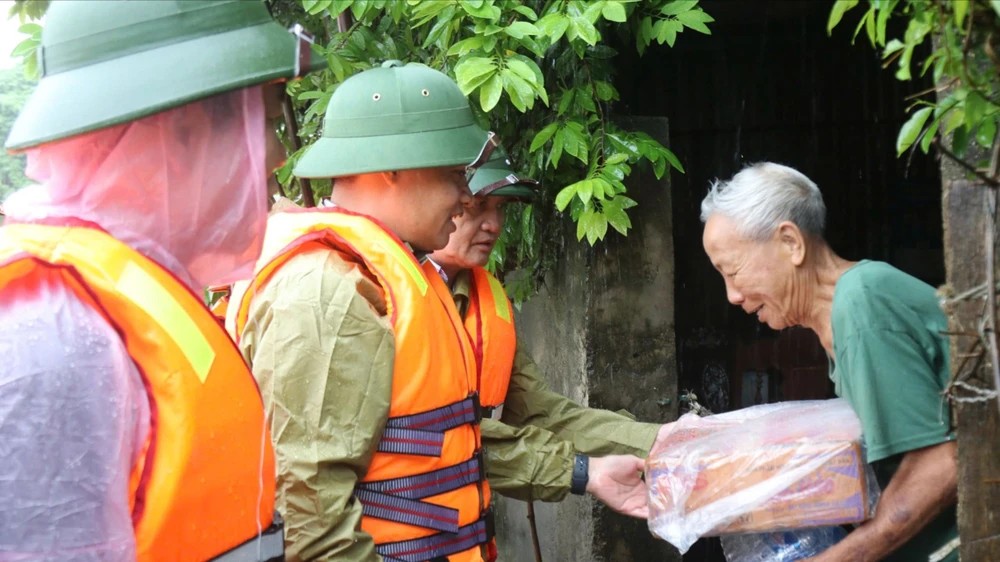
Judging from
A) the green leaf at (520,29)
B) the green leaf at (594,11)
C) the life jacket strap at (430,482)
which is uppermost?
the green leaf at (594,11)

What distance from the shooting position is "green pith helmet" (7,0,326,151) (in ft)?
4.46

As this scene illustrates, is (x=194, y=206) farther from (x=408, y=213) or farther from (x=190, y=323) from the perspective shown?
(x=408, y=213)

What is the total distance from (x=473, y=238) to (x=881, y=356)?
1.57 meters

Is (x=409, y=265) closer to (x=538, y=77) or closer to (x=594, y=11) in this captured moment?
(x=538, y=77)

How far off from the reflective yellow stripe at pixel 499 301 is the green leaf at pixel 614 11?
1.01 metres

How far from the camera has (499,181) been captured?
11.1 feet

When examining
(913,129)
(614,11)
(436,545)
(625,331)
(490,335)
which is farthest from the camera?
(625,331)

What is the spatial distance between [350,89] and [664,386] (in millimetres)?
2000

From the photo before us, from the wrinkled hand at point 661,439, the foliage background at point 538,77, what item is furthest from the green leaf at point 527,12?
the wrinkled hand at point 661,439

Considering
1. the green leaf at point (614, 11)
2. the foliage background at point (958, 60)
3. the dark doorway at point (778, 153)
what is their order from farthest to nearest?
the dark doorway at point (778, 153)
the green leaf at point (614, 11)
the foliage background at point (958, 60)

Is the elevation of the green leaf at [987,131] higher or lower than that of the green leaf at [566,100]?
lower

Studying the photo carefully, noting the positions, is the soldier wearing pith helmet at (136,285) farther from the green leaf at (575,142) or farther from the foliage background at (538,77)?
the green leaf at (575,142)

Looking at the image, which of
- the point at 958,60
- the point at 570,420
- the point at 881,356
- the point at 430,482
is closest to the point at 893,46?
the point at 958,60

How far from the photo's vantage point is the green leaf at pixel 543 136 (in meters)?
3.46
